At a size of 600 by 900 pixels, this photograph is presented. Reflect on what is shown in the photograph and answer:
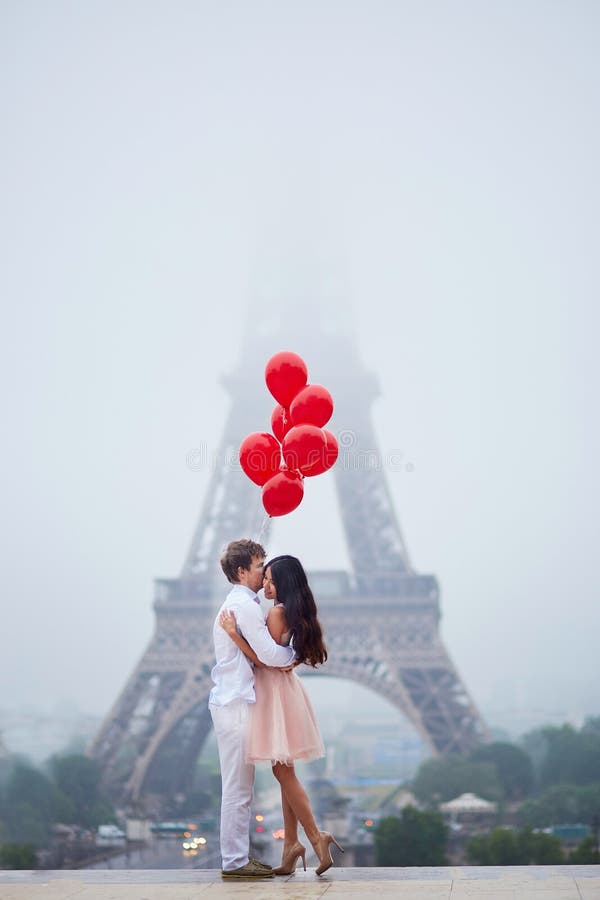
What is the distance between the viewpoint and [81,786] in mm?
22375

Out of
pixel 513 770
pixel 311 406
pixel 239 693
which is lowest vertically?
pixel 239 693

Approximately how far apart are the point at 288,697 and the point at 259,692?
4.5 inches

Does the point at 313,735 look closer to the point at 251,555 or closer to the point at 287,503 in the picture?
the point at 251,555

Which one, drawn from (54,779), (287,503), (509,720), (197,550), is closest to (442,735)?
(197,550)

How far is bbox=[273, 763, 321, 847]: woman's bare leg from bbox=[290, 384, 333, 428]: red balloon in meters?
1.49

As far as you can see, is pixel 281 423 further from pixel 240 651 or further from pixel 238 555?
pixel 240 651

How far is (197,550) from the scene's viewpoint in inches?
931

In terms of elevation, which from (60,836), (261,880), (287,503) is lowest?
(261,880)

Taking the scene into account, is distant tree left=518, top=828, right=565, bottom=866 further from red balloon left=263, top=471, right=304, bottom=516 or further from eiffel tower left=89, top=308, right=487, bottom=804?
red balloon left=263, top=471, right=304, bottom=516

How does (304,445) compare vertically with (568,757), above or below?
below

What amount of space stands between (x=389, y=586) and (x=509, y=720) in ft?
41.7

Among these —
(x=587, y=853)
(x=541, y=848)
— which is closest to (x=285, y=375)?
(x=587, y=853)

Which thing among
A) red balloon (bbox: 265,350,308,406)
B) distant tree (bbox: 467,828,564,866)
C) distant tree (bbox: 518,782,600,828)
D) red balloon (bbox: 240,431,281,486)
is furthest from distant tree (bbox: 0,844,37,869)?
red balloon (bbox: 265,350,308,406)

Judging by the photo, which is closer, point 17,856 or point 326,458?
point 326,458
